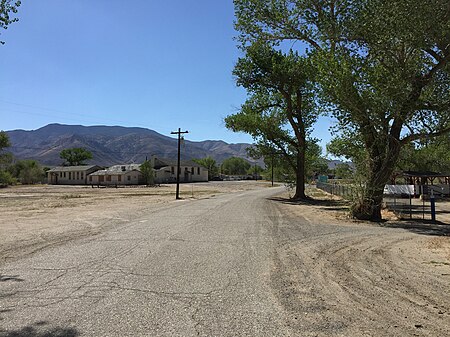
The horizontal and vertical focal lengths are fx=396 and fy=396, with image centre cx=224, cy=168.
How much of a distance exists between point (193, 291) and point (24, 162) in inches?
4888

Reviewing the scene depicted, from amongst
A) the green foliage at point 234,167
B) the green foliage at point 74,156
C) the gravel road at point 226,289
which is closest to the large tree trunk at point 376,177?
the gravel road at point 226,289

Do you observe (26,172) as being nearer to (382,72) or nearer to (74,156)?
(74,156)

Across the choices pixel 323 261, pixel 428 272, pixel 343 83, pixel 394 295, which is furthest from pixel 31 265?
pixel 343 83

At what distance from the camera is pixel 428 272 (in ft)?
25.6

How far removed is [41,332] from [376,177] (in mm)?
16414

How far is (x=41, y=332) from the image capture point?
451 centimetres

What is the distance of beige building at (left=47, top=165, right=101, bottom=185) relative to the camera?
102688 millimetres

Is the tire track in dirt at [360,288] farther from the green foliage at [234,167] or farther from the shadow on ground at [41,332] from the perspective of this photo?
the green foliage at [234,167]

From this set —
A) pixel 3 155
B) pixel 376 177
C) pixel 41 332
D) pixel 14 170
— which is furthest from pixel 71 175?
pixel 41 332

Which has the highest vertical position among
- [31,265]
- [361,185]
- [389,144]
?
[389,144]

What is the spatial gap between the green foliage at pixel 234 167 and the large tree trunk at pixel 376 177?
163274 mm

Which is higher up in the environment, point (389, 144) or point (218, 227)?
point (389, 144)

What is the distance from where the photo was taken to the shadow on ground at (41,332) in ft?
14.5

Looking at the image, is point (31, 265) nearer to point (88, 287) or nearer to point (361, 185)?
point (88, 287)
